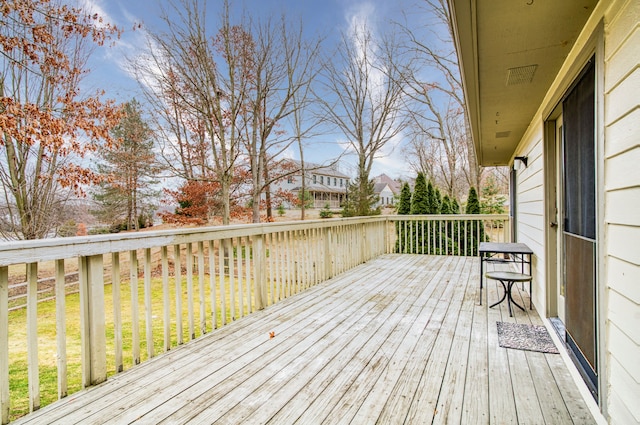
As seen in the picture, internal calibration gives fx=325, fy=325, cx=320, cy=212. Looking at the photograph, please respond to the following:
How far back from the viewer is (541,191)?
11.0 ft

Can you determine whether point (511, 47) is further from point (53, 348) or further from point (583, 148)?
point (53, 348)

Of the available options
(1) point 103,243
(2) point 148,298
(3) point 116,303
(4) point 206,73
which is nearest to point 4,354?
(3) point 116,303

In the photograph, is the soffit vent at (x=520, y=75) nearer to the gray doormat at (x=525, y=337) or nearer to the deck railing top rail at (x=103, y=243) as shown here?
the gray doormat at (x=525, y=337)

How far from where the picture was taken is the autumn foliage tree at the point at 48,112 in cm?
573

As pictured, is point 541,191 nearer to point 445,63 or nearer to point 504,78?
point 504,78

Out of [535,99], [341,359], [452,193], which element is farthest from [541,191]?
[452,193]

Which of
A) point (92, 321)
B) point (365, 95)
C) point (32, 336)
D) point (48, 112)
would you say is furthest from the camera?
point (365, 95)

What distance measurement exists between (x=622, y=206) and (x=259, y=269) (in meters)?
2.96

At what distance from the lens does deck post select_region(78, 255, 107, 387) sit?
1958 mm

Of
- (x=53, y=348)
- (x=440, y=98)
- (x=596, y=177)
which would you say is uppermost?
(x=440, y=98)

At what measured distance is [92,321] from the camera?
1.98 meters

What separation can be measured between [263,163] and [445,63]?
7845mm

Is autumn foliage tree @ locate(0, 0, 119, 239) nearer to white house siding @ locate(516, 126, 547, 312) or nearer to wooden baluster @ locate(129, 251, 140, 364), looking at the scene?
wooden baluster @ locate(129, 251, 140, 364)

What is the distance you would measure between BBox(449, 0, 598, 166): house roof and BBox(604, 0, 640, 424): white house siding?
0.34 metres
